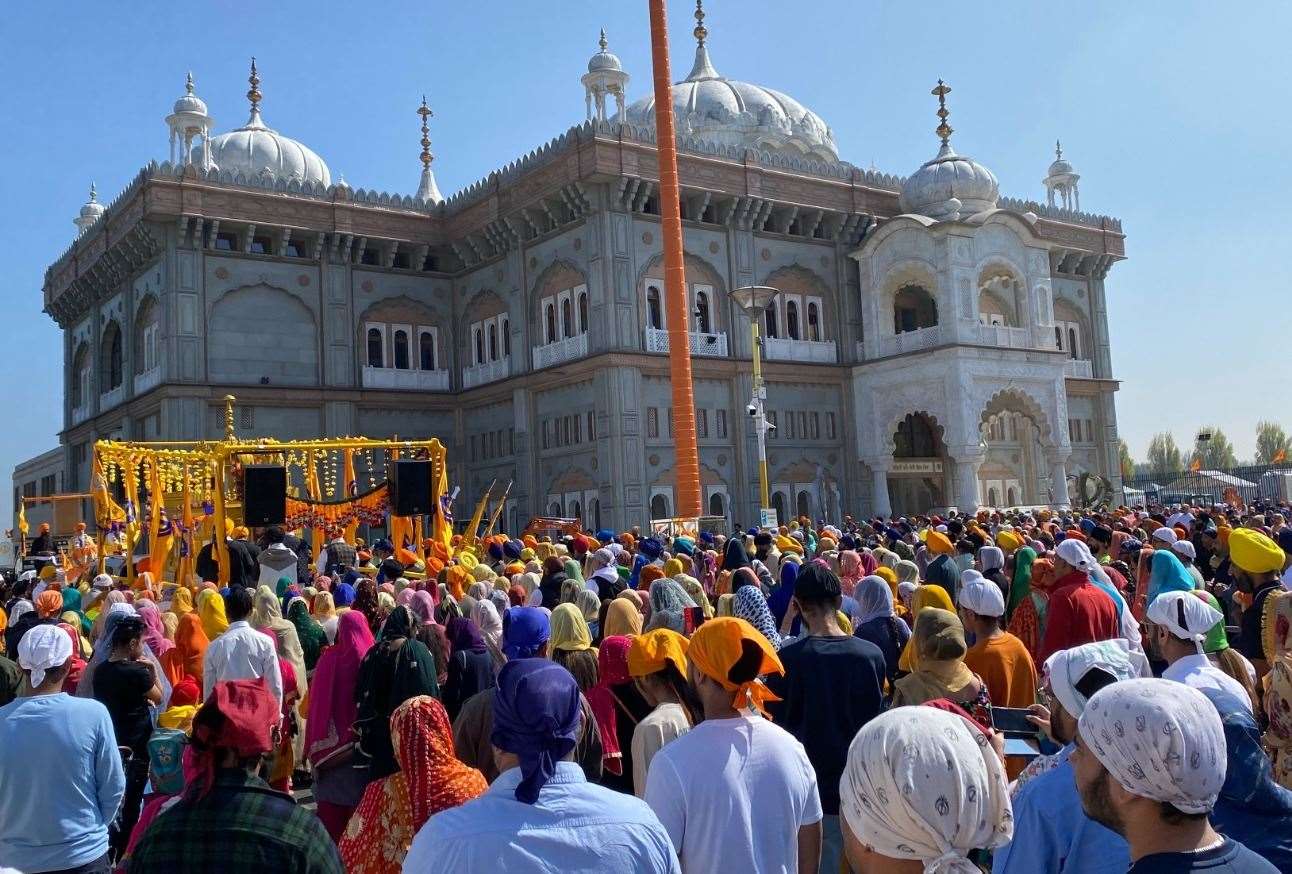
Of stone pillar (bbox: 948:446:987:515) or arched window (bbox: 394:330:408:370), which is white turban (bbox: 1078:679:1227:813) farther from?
arched window (bbox: 394:330:408:370)

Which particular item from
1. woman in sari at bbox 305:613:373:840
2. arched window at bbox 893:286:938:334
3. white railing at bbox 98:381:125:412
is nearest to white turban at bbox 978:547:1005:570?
woman in sari at bbox 305:613:373:840

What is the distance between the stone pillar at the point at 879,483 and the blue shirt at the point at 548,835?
94.5ft

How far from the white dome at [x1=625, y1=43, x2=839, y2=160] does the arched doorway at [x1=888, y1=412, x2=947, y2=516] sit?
9.91m

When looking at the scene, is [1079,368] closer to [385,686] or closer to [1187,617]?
[1187,617]

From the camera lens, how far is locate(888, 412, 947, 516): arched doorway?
Result: 108ft

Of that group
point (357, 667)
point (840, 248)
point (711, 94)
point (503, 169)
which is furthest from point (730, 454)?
point (357, 667)

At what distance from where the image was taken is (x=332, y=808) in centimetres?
468

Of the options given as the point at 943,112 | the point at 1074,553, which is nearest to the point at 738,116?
the point at 943,112

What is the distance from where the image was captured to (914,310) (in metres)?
34.5

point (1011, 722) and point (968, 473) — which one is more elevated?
point (968, 473)

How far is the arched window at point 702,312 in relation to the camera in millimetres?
29297

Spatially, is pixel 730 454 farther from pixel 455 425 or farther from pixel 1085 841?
pixel 1085 841

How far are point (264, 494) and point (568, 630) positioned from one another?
1273cm

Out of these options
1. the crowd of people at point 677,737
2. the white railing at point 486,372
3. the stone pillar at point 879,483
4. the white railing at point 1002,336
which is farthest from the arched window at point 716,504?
the crowd of people at point 677,737
